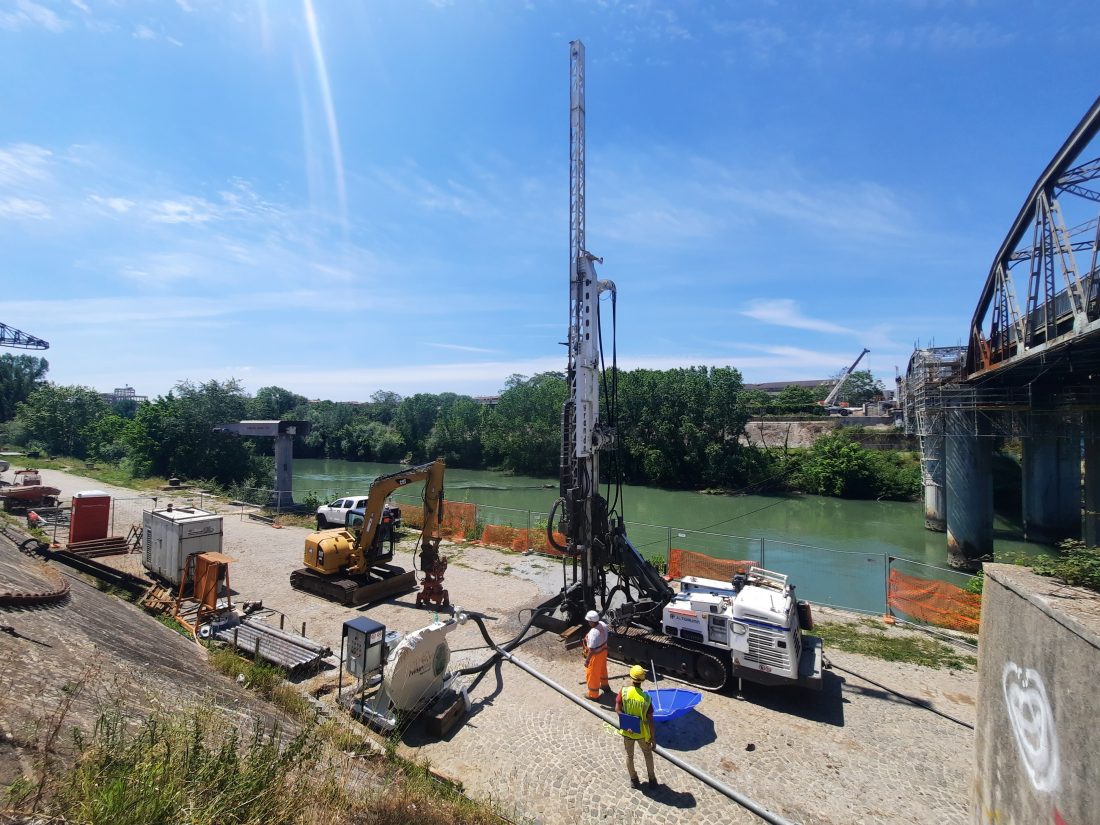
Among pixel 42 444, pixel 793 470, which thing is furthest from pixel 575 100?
pixel 42 444

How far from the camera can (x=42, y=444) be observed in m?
59.1

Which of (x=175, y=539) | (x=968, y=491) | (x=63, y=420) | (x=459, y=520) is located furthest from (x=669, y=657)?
(x=63, y=420)

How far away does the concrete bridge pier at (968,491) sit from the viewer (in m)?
26.0

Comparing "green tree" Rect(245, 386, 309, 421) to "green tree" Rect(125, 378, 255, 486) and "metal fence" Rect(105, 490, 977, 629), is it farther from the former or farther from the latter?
"metal fence" Rect(105, 490, 977, 629)

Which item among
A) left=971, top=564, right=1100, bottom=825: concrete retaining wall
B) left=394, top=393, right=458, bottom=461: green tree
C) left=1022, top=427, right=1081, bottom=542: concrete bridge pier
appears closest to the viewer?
left=971, top=564, right=1100, bottom=825: concrete retaining wall

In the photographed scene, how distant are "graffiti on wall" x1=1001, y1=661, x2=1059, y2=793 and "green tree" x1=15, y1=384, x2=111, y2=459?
72367 millimetres

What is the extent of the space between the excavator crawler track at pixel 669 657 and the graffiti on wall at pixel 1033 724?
5446 millimetres

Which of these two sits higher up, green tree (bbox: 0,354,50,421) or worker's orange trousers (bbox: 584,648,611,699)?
green tree (bbox: 0,354,50,421)

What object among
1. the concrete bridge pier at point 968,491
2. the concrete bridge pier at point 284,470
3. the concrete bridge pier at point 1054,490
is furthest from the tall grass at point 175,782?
the concrete bridge pier at point 1054,490

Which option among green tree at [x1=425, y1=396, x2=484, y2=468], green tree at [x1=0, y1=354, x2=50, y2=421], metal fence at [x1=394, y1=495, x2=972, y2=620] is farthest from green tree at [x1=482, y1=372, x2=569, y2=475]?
green tree at [x1=0, y1=354, x2=50, y2=421]

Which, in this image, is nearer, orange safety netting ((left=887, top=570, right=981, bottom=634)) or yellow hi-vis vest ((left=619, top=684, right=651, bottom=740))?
yellow hi-vis vest ((left=619, top=684, right=651, bottom=740))

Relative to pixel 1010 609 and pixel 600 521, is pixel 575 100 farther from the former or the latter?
pixel 1010 609

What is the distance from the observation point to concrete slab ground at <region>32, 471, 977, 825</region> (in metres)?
6.44

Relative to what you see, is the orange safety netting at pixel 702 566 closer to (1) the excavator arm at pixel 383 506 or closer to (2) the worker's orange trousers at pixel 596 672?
(2) the worker's orange trousers at pixel 596 672
